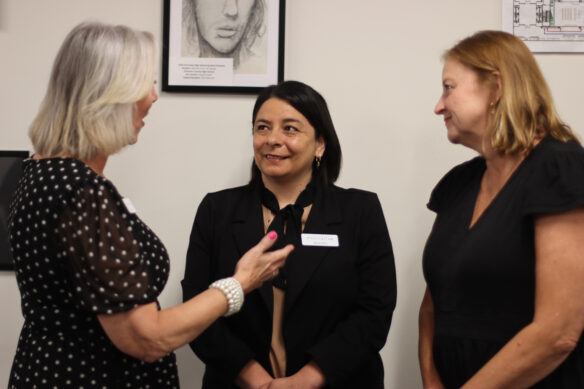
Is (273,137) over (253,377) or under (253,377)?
over

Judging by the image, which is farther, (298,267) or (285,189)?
(285,189)

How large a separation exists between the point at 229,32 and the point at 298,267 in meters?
1.14

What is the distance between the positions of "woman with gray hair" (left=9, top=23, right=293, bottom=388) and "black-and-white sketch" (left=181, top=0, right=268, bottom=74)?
0.99 m

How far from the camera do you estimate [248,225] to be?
1.79 m

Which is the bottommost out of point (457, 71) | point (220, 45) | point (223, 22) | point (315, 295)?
point (315, 295)

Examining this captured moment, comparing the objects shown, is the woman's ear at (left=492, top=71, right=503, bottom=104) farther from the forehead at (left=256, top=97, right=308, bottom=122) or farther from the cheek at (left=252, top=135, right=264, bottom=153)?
the cheek at (left=252, top=135, right=264, bottom=153)

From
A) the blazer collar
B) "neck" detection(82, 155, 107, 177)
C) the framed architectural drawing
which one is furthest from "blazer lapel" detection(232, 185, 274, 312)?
the framed architectural drawing

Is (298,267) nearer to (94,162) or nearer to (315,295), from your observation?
(315,295)

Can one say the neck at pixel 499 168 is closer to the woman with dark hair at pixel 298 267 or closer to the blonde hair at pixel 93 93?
the woman with dark hair at pixel 298 267

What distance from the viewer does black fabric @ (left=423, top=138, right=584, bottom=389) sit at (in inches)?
50.5

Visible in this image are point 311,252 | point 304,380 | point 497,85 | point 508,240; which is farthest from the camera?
point 311,252

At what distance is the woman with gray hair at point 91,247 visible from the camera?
1.11m

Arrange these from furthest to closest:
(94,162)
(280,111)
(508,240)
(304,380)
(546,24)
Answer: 1. (546,24)
2. (280,111)
3. (304,380)
4. (508,240)
5. (94,162)

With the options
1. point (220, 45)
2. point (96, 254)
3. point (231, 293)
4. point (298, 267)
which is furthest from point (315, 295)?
point (220, 45)
